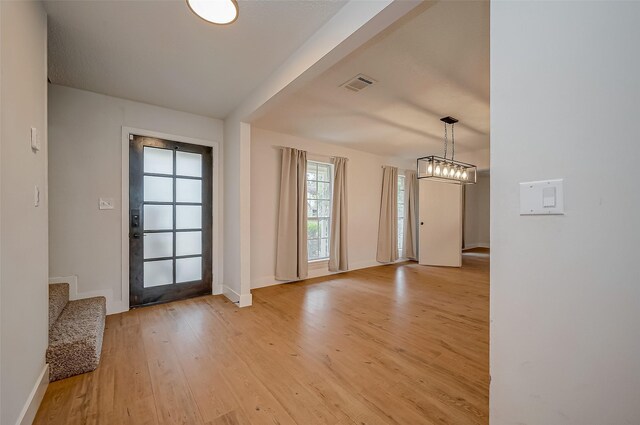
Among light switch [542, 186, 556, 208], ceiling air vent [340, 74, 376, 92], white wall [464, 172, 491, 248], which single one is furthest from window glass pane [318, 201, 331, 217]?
white wall [464, 172, 491, 248]

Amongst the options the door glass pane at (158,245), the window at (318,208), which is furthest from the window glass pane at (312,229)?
the door glass pane at (158,245)

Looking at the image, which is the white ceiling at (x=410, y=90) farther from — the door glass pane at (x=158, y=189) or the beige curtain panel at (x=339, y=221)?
the door glass pane at (x=158, y=189)

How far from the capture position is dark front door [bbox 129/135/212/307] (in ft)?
9.80

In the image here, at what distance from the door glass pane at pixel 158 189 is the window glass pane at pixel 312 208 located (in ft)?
7.29

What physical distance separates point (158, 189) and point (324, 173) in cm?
281

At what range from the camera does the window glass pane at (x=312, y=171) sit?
15.3 feet

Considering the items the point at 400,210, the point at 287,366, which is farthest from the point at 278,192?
the point at 400,210

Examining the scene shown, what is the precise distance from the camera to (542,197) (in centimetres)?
78

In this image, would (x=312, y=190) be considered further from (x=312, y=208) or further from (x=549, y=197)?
(x=549, y=197)

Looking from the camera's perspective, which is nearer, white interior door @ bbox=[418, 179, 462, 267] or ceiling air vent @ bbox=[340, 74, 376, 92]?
→ ceiling air vent @ bbox=[340, 74, 376, 92]

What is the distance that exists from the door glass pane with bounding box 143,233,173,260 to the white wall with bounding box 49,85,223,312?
0.90 feet

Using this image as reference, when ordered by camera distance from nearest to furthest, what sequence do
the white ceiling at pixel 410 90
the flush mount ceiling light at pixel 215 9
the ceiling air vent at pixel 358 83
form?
the flush mount ceiling light at pixel 215 9, the white ceiling at pixel 410 90, the ceiling air vent at pixel 358 83

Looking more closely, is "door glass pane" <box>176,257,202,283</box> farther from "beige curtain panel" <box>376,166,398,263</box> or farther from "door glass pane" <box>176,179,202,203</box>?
"beige curtain panel" <box>376,166,398,263</box>

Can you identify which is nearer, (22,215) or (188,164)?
(22,215)
